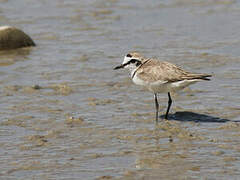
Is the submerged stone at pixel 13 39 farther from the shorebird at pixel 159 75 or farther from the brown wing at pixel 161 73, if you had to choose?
the brown wing at pixel 161 73

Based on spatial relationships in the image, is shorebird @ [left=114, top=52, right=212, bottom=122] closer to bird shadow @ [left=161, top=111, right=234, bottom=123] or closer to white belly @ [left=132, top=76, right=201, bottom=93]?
white belly @ [left=132, top=76, right=201, bottom=93]

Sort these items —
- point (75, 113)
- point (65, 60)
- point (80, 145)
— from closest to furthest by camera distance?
point (80, 145), point (75, 113), point (65, 60)

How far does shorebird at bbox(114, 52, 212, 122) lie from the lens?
31.1 ft

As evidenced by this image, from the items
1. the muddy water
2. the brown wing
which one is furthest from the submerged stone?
the brown wing

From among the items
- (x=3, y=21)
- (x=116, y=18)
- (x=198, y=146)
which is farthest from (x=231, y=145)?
(x=3, y=21)

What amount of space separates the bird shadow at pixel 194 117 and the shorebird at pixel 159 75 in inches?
8.3

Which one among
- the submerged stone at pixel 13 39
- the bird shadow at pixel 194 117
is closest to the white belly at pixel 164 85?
the bird shadow at pixel 194 117

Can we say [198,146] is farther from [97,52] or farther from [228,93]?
[97,52]

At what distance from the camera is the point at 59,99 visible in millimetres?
10961

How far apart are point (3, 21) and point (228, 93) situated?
7826 millimetres

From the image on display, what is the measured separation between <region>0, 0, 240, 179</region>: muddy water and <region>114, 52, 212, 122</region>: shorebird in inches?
22.8

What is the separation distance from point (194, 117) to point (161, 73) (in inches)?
36.1

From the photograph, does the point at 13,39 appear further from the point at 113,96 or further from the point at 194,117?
the point at 194,117

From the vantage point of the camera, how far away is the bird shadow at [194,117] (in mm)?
9688
